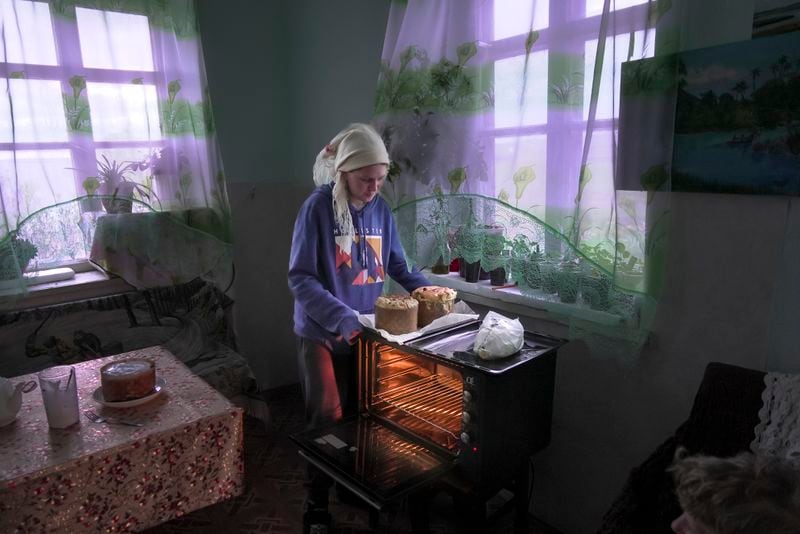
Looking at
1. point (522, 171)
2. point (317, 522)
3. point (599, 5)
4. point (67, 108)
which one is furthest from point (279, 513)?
point (599, 5)

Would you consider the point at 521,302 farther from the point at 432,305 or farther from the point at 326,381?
Answer: the point at 326,381

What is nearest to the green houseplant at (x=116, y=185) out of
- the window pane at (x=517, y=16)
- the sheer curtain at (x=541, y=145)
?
the sheer curtain at (x=541, y=145)

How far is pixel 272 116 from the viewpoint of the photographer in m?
3.87

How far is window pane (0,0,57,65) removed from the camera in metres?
2.69

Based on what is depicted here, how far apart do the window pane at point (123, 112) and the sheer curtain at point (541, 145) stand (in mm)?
1457

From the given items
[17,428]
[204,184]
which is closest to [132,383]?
[17,428]

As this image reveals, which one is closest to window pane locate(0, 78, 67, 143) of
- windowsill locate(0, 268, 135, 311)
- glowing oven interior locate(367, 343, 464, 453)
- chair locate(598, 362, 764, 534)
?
windowsill locate(0, 268, 135, 311)

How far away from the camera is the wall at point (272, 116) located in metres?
3.42

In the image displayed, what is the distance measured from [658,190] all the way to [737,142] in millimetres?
263

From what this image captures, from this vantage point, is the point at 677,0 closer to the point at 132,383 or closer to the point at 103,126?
the point at 132,383

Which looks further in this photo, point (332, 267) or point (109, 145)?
point (109, 145)

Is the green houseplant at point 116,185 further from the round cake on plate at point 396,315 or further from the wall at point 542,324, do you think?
the round cake on plate at point 396,315

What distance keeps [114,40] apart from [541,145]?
95.4 inches

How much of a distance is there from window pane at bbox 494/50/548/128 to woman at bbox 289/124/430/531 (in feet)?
1.69
